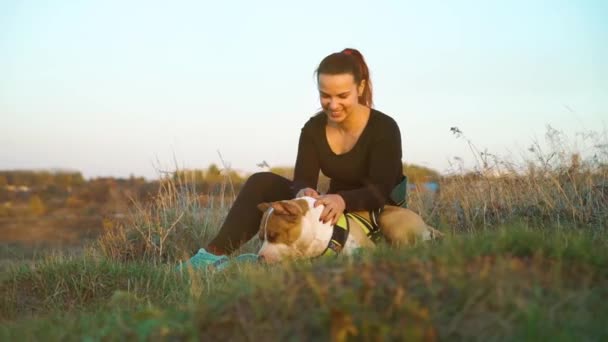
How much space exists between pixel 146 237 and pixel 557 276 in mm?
5084

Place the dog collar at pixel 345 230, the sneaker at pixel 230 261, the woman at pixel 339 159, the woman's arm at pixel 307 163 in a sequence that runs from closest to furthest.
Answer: the dog collar at pixel 345 230
the sneaker at pixel 230 261
the woman at pixel 339 159
the woman's arm at pixel 307 163

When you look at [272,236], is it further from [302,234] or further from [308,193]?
[308,193]

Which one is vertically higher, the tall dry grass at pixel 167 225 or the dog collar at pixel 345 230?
the dog collar at pixel 345 230

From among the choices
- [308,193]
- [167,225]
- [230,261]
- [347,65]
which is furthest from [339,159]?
[167,225]

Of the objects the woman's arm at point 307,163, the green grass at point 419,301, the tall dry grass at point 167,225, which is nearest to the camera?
the green grass at point 419,301

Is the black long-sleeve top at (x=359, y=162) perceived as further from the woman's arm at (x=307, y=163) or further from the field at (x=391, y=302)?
the field at (x=391, y=302)

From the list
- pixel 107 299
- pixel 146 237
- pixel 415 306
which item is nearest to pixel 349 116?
pixel 107 299

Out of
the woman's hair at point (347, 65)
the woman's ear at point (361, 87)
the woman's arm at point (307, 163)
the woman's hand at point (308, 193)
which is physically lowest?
the woman's hand at point (308, 193)

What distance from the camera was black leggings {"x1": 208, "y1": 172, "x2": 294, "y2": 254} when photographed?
19.4 feet

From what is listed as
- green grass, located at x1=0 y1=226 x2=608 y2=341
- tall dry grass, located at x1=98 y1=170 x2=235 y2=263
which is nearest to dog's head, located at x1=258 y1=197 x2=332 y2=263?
green grass, located at x1=0 y1=226 x2=608 y2=341

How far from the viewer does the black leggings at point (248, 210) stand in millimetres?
5922

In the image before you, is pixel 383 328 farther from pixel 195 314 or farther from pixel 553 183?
pixel 553 183

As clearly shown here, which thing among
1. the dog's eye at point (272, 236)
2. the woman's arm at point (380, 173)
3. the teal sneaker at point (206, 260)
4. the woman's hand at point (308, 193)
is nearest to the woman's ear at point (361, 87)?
the woman's arm at point (380, 173)

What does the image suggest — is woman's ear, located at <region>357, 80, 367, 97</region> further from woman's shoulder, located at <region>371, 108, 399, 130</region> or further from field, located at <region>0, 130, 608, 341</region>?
field, located at <region>0, 130, 608, 341</region>
